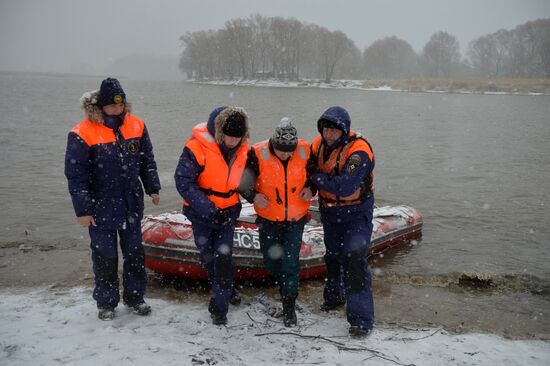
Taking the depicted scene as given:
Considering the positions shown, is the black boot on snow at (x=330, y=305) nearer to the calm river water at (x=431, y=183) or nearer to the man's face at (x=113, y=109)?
the calm river water at (x=431, y=183)

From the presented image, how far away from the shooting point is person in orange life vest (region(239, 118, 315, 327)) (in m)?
4.08

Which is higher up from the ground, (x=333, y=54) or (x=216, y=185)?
(x=333, y=54)

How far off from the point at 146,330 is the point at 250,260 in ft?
5.55

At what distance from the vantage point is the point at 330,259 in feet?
14.7

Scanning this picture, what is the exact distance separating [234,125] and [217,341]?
1729 millimetres

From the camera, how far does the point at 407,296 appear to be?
18.2 ft

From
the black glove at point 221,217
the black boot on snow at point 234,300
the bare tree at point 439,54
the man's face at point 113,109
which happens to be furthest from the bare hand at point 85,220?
the bare tree at point 439,54

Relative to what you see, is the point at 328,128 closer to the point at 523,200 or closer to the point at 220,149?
the point at 220,149

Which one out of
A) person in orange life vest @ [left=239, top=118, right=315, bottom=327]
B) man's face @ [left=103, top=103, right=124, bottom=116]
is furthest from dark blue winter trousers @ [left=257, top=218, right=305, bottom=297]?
man's face @ [left=103, top=103, right=124, bottom=116]

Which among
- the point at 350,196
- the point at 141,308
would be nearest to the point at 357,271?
the point at 350,196

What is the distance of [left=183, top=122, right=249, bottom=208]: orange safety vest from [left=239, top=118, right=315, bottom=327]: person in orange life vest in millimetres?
167

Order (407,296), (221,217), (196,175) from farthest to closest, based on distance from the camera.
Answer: (407,296) → (221,217) → (196,175)

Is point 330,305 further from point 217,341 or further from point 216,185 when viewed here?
point 216,185

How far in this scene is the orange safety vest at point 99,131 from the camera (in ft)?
12.2
